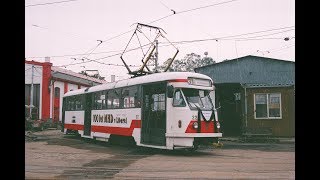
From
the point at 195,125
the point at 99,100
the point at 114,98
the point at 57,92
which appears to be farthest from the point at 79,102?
the point at 57,92

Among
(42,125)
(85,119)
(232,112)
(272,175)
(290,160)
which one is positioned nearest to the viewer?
(272,175)

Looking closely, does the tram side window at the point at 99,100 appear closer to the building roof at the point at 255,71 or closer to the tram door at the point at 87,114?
the tram door at the point at 87,114

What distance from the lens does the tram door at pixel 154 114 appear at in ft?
45.8

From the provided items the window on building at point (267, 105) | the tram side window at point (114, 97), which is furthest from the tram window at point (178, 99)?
the window on building at point (267, 105)

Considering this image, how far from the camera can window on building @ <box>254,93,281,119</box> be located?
22.4 m

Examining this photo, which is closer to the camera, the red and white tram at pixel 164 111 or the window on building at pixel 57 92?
the red and white tram at pixel 164 111

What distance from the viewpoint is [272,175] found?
9023 mm

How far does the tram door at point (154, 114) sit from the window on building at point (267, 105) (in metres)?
10.1

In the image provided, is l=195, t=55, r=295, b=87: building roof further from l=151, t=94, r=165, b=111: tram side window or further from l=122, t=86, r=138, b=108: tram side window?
l=151, t=94, r=165, b=111: tram side window

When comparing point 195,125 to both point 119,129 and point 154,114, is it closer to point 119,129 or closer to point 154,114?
point 154,114
